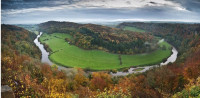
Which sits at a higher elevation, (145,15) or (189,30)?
(145,15)

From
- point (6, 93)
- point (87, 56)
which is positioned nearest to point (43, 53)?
point (87, 56)

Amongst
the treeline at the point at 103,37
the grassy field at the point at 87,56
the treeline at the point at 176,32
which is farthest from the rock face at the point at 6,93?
the treeline at the point at 176,32

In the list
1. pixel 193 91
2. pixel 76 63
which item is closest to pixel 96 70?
pixel 76 63

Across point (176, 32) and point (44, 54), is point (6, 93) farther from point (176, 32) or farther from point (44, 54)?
point (176, 32)

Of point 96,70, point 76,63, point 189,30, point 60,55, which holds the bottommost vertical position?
point 96,70

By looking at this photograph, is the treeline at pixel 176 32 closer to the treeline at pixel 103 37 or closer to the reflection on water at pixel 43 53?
the treeline at pixel 103 37

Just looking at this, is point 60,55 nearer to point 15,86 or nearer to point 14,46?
point 14,46

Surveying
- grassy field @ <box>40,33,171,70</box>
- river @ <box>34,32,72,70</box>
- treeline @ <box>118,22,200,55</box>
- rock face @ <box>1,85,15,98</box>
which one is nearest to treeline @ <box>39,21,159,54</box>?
grassy field @ <box>40,33,171,70</box>
